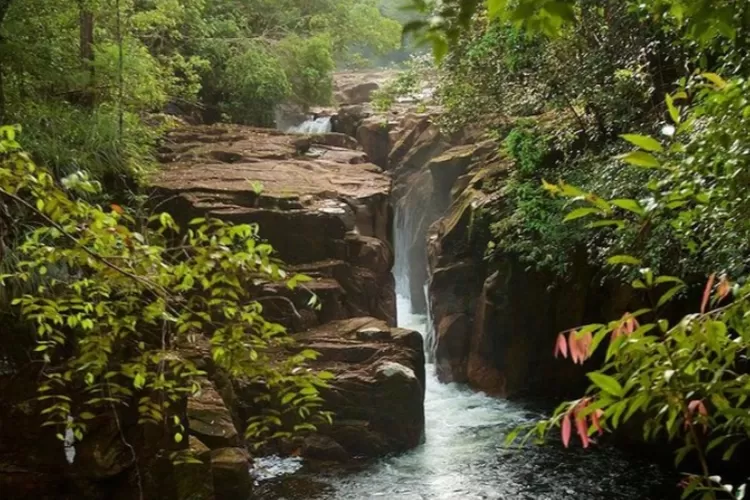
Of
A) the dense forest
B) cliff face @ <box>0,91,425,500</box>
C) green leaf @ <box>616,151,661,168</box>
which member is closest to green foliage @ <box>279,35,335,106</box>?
the dense forest

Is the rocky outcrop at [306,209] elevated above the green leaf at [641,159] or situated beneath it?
elevated above

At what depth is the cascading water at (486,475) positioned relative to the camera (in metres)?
7.56

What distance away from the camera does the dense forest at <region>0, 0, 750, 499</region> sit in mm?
1629

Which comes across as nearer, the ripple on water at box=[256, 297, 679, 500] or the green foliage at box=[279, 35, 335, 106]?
the ripple on water at box=[256, 297, 679, 500]

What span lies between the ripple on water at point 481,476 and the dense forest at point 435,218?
1.56 ft

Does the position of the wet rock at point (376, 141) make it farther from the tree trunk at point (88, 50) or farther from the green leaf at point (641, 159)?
the green leaf at point (641, 159)

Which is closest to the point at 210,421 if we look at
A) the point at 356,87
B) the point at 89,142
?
the point at 89,142

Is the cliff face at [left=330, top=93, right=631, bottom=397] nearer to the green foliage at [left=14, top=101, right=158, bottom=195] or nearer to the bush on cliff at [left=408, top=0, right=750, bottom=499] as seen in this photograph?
the bush on cliff at [left=408, top=0, right=750, bottom=499]

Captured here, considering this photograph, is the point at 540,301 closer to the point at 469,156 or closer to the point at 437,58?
the point at 469,156

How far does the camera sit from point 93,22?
31.4 feet

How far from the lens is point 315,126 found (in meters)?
20.5

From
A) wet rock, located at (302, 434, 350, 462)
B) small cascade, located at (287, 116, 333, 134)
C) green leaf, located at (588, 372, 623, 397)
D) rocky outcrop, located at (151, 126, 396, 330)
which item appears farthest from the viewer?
small cascade, located at (287, 116, 333, 134)

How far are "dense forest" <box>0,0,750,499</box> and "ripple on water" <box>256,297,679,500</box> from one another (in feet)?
1.56

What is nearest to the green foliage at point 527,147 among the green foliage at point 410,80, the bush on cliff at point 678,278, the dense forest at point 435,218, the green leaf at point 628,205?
the dense forest at point 435,218
